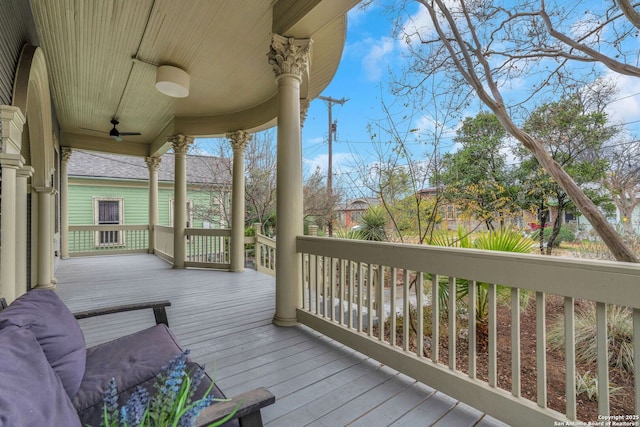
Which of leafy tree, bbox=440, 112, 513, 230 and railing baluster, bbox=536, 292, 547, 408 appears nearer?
railing baluster, bbox=536, 292, 547, 408

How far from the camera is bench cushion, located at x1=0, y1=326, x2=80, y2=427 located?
658mm

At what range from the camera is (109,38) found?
137 inches

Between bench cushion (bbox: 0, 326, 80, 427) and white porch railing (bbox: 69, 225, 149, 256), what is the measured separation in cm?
888

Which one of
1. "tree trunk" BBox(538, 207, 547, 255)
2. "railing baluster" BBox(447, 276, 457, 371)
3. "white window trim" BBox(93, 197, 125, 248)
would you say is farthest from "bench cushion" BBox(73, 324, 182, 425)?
"white window trim" BBox(93, 197, 125, 248)

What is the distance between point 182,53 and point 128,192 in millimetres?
9425

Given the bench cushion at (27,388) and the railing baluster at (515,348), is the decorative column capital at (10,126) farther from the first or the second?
the railing baluster at (515,348)

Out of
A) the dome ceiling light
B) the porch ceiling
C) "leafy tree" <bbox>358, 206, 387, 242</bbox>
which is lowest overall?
"leafy tree" <bbox>358, 206, 387, 242</bbox>

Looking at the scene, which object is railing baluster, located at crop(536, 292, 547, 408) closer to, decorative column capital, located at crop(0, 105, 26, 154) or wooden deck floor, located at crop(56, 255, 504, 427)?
wooden deck floor, located at crop(56, 255, 504, 427)

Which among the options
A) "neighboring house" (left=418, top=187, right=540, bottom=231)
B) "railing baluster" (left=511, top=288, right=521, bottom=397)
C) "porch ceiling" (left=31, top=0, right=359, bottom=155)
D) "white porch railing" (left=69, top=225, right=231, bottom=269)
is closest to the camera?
"railing baluster" (left=511, top=288, right=521, bottom=397)

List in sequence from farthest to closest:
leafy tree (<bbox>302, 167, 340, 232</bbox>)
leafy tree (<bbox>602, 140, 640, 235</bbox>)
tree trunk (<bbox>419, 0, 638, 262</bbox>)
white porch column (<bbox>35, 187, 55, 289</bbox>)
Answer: leafy tree (<bbox>302, 167, 340, 232</bbox>) < white porch column (<bbox>35, 187, 55, 289</bbox>) < leafy tree (<bbox>602, 140, 640, 235</bbox>) < tree trunk (<bbox>419, 0, 638, 262</bbox>)

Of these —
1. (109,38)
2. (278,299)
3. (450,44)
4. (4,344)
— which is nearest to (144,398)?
(4,344)

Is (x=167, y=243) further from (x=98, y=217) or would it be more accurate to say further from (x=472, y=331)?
(x=472, y=331)

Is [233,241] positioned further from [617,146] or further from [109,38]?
[617,146]

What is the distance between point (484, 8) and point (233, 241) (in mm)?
5625
